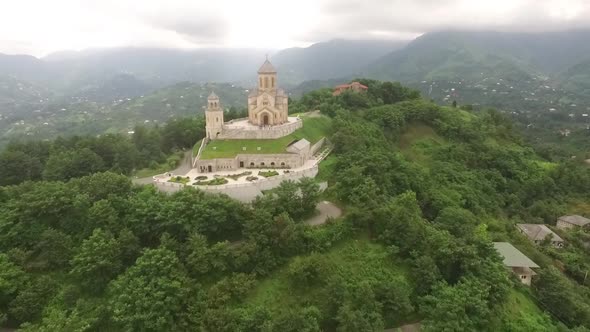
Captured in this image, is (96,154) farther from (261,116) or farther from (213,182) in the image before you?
(261,116)

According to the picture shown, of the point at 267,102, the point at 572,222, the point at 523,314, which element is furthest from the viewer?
the point at 267,102

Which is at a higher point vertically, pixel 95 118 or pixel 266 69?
pixel 266 69

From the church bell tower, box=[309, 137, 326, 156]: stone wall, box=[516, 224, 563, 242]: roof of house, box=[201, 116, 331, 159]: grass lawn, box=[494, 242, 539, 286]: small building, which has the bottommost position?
box=[516, 224, 563, 242]: roof of house

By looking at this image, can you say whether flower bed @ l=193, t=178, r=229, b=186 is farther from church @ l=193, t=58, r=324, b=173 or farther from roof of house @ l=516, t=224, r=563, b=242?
roof of house @ l=516, t=224, r=563, b=242

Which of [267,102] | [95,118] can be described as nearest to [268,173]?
[267,102]

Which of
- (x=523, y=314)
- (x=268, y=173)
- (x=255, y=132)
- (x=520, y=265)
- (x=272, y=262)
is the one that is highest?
(x=255, y=132)

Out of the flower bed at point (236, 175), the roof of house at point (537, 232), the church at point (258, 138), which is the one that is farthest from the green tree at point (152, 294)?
the roof of house at point (537, 232)

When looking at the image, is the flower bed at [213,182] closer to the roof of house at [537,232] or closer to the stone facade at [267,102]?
the stone facade at [267,102]

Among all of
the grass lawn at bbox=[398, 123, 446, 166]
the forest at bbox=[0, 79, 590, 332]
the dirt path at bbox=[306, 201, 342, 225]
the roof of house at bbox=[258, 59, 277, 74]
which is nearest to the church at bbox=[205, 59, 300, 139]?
the roof of house at bbox=[258, 59, 277, 74]
